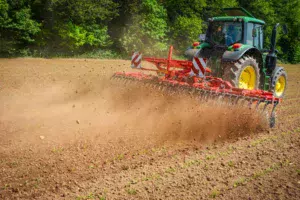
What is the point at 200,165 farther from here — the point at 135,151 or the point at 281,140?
the point at 281,140

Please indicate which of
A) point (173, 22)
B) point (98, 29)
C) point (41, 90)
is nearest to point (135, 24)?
→ point (98, 29)

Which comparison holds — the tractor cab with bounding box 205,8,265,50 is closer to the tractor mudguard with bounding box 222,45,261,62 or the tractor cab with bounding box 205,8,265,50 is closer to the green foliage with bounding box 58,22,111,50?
the tractor mudguard with bounding box 222,45,261,62

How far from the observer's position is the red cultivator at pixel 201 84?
512 cm

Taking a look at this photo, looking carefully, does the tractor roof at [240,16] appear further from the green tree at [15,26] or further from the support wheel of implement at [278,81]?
the green tree at [15,26]

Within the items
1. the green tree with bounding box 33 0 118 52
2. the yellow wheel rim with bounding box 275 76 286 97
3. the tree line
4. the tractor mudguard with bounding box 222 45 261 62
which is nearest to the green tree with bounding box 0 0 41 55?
the tree line

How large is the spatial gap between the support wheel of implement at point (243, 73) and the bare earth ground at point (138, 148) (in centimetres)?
98

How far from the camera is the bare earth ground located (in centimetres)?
324

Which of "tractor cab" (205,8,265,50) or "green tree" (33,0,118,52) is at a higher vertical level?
"green tree" (33,0,118,52)

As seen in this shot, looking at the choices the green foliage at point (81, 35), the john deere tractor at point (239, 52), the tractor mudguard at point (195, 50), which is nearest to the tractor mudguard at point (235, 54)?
the john deere tractor at point (239, 52)

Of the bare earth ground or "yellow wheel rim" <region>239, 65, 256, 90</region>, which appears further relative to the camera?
"yellow wheel rim" <region>239, 65, 256, 90</region>

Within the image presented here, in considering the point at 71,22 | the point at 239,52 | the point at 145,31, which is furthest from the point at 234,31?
the point at 145,31

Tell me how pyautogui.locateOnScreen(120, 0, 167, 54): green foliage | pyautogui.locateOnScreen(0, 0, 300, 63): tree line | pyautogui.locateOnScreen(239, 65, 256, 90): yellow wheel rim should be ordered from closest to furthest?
1. pyautogui.locateOnScreen(239, 65, 256, 90): yellow wheel rim
2. pyautogui.locateOnScreen(0, 0, 300, 63): tree line
3. pyautogui.locateOnScreen(120, 0, 167, 54): green foliage

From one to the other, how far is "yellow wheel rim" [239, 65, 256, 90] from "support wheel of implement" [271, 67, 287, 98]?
1.09m

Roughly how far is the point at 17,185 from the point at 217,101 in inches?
131
